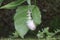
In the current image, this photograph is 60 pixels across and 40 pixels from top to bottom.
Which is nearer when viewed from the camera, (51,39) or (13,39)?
(51,39)

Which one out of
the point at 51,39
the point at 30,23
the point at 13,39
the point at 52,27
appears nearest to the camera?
the point at 30,23

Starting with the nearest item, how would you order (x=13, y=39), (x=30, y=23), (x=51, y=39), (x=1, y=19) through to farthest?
(x=30, y=23) < (x=51, y=39) < (x=13, y=39) < (x=1, y=19)

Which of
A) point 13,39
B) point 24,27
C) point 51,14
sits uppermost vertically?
point 24,27

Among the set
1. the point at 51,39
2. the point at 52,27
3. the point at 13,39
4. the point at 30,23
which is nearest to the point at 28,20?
the point at 30,23

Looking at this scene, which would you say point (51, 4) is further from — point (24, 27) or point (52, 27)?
point (24, 27)

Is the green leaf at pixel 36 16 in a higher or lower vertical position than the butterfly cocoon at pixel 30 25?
higher

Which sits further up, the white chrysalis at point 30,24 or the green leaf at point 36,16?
the green leaf at point 36,16

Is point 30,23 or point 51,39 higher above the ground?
point 30,23

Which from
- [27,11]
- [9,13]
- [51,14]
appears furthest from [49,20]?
[27,11]

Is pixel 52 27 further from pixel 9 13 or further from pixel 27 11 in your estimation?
pixel 27 11

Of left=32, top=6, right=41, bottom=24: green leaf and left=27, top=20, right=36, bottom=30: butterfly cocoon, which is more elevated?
left=32, top=6, right=41, bottom=24: green leaf
